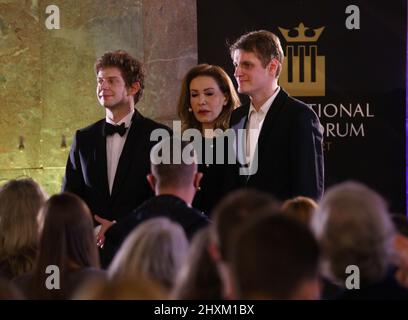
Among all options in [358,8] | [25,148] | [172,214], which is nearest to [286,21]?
[358,8]

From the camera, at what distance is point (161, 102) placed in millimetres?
6223

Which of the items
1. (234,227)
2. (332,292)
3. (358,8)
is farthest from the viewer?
(358,8)

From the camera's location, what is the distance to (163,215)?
11.4 feet

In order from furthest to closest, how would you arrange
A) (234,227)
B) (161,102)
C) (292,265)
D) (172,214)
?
(161,102), (172,214), (234,227), (292,265)

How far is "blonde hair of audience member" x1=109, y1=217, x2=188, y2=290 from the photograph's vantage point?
8.63 ft

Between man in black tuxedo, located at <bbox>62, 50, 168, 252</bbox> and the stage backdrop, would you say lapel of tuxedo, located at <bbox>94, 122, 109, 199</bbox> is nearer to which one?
man in black tuxedo, located at <bbox>62, 50, 168, 252</bbox>

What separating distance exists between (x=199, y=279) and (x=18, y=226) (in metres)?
1.50

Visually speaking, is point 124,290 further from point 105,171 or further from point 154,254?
point 105,171

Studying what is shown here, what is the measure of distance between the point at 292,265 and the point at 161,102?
14.1 ft

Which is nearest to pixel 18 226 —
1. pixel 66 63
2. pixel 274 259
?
pixel 274 259

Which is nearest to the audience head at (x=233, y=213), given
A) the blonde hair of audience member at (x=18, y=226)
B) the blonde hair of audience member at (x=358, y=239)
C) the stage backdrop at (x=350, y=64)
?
the blonde hair of audience member at (x=358, y=239)

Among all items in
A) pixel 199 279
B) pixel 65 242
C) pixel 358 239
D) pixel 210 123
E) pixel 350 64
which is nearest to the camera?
pixel 199 279

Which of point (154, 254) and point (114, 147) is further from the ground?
point (114, 147)
